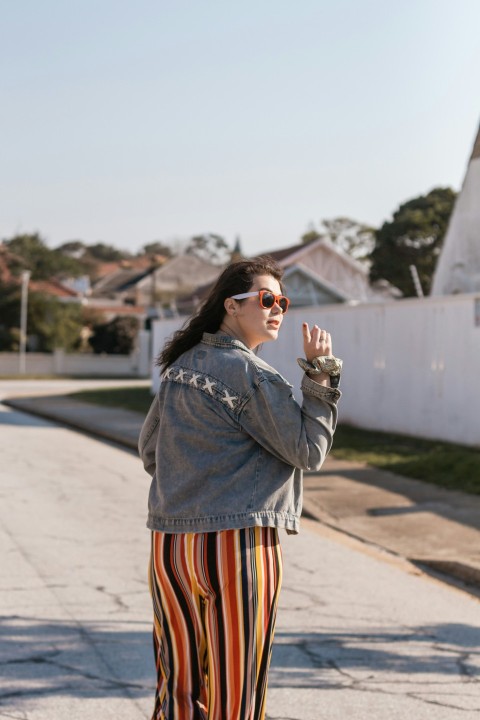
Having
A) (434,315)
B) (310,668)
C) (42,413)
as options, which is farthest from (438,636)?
(42,413)

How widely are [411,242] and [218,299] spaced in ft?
145

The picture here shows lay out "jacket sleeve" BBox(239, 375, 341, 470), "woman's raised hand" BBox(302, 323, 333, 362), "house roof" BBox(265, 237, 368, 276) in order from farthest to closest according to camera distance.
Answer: "house roof" BBox(265, 237, 368, 276), "woman's raised hand" BBox(302, 323, 333, 362), "jacket sleeve" BBox(239, 375, 341, 470)

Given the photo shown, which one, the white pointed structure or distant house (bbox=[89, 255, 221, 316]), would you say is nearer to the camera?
the white pointed structure

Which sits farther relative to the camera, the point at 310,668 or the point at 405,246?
the point at 405,246

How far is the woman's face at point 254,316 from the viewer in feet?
10.3

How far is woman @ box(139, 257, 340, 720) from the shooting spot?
116 inches

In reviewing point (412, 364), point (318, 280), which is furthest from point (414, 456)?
point (318, 280)

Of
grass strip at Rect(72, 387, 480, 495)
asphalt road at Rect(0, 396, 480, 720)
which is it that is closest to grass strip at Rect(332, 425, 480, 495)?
grass strip at Rect(72, 387, 480, 495)

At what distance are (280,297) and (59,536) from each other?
603cm

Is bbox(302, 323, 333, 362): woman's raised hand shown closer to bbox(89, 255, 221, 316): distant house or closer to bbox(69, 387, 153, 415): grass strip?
bbox(69, 387, 153, 415): grass strip

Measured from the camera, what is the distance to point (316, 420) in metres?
2.95

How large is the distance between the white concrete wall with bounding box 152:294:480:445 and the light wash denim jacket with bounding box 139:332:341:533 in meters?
11.8

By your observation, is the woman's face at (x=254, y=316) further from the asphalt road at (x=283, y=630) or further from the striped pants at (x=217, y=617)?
the asphalt road at (x=283, y=630)

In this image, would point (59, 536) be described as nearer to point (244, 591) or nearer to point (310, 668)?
point (310, 668)
